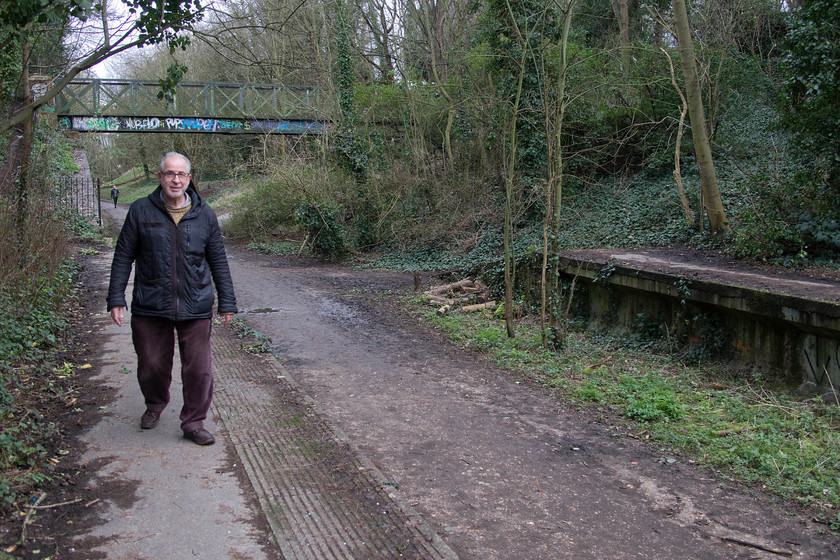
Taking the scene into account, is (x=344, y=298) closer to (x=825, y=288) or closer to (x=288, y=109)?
(x=825, y=288)

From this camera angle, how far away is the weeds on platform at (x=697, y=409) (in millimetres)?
4699

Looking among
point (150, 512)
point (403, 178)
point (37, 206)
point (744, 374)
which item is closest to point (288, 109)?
point (403, 178)

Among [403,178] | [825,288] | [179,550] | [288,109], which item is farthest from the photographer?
[288,109]

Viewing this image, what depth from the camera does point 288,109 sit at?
1005 inches

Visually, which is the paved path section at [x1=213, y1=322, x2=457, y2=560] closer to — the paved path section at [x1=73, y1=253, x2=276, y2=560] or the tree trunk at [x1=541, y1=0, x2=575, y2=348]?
the paved path section at [x1=73, y1=253, x2=276, y2=560]

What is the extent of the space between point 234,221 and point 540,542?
2430 centimetres

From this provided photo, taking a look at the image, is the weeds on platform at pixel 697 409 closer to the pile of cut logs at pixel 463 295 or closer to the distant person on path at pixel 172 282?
the pile of cut logs at pixel 463 295

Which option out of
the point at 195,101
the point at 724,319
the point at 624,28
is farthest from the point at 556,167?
the point at 195,101

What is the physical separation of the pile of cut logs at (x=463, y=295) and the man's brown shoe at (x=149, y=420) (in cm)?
722

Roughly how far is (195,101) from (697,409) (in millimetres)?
23847

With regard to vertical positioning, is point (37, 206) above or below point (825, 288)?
above

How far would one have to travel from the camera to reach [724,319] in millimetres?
9000

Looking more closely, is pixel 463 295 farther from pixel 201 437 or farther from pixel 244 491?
pixel 244 491

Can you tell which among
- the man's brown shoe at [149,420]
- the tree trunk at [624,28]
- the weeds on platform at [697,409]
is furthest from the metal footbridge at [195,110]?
the man's brown shoe at [149,420]
